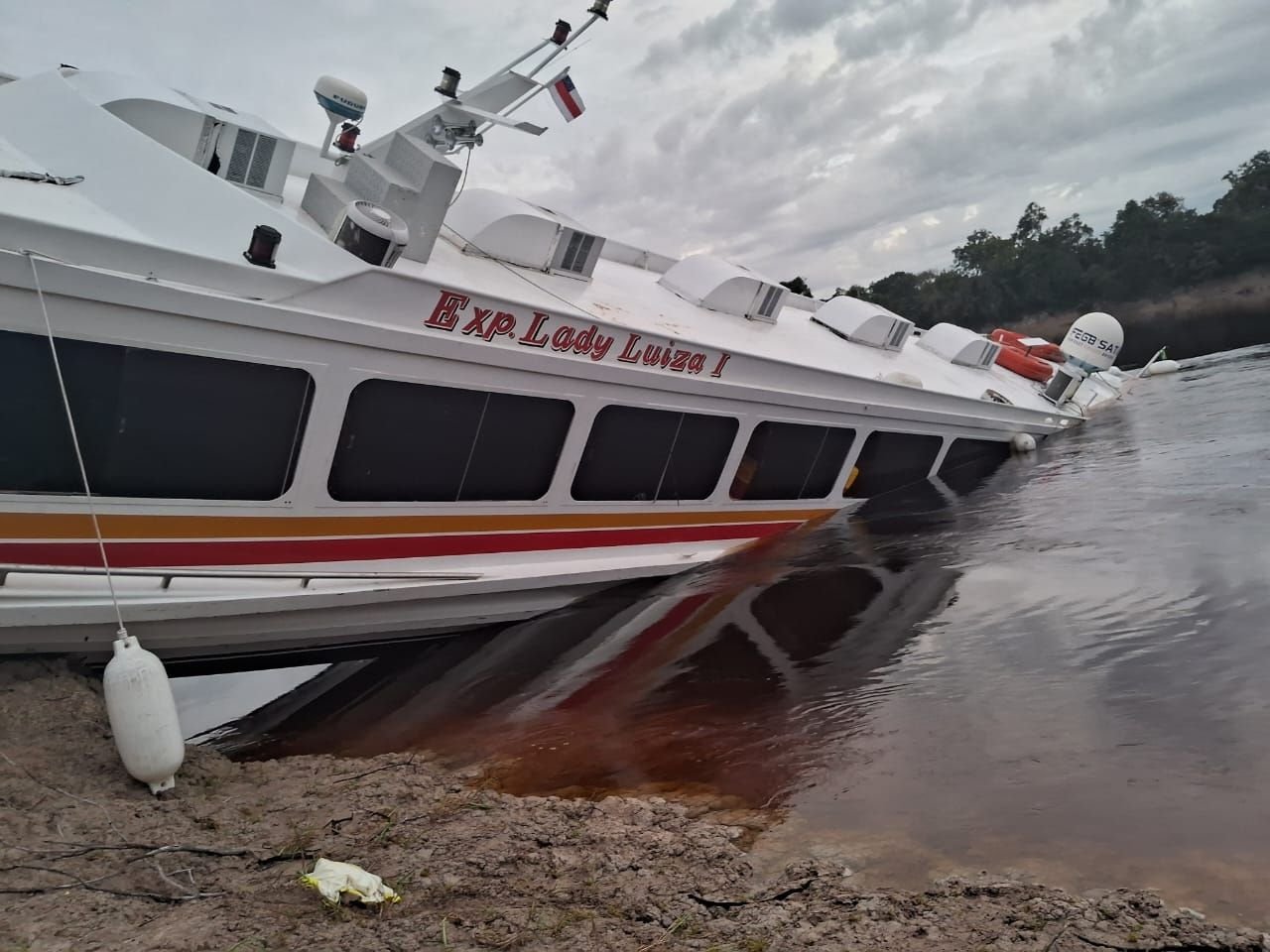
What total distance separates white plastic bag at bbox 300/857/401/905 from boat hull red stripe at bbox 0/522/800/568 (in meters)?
2.15

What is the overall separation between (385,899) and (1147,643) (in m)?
3.72

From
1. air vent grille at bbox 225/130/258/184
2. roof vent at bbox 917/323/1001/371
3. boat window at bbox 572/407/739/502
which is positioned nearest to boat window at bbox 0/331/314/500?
air vent grille at bbox 225/130/258/184

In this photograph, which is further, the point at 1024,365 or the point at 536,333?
the point at 1024,365

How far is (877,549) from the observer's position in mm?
7082

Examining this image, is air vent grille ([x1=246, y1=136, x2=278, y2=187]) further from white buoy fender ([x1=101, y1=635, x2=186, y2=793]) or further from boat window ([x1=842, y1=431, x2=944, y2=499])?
boat window ([x1=842, y1=431, x2=944, y2=499])

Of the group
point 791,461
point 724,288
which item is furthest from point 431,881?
point 724,288

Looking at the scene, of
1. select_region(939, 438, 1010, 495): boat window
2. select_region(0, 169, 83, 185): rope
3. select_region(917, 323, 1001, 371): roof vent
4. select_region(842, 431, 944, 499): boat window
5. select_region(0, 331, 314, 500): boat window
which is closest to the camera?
select_region(0, 331, 314, 500): boat window

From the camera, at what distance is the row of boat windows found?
3.61 meters

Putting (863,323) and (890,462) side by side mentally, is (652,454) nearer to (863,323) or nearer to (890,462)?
(890,462)

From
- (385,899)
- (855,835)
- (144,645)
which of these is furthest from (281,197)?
(855,835)

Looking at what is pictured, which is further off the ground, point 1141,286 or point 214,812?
point 1141,286

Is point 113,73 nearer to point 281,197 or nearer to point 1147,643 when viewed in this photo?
point 281,197

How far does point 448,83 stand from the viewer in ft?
20.6

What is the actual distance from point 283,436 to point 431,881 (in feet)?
8.38
